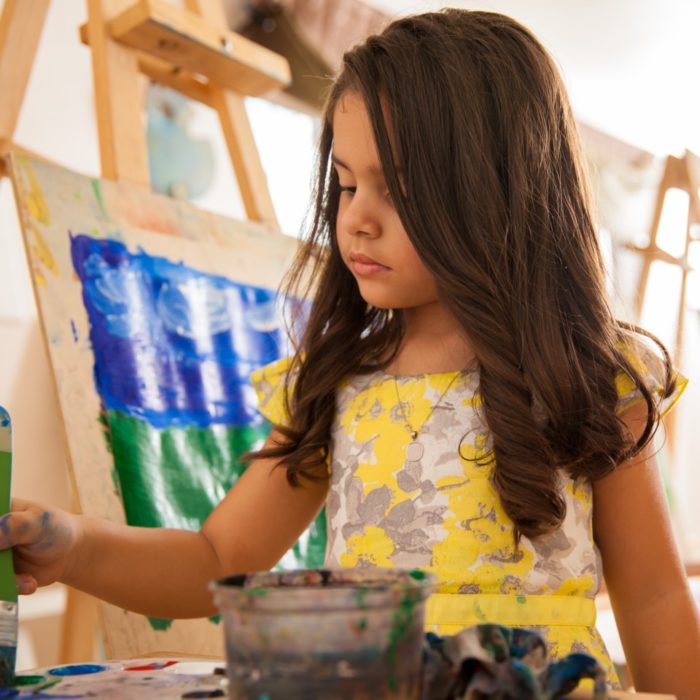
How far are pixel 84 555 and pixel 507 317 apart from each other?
533 mm

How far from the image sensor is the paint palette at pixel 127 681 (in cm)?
61

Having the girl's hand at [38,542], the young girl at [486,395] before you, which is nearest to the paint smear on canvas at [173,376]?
the young girl at [486,395]

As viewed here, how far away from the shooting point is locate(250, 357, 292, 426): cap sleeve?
1.24 m

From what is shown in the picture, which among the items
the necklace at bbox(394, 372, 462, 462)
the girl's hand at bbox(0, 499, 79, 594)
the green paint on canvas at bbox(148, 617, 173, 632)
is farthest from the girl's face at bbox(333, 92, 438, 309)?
the green paint on canvas at bbox(148, 617, 173, 632)

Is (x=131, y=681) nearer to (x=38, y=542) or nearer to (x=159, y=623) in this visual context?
(x=38, y=542)

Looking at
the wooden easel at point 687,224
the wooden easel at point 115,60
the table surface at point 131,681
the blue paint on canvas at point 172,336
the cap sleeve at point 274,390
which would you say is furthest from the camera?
the wooden easel at point 687,224

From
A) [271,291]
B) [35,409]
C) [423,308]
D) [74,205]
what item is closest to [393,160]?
[423,308]

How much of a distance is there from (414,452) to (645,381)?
0.28m

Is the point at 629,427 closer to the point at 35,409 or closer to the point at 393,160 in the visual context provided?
the point at 393,160

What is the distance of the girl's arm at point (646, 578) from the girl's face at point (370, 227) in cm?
30

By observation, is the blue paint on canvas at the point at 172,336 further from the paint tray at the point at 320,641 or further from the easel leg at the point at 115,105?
the paint tray at the point at 320,641

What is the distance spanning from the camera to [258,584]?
55 cm

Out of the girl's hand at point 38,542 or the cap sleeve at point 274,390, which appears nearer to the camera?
the girl's hand at point 38,542

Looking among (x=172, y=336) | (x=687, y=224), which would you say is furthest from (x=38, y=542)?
(x=687, y=224)
